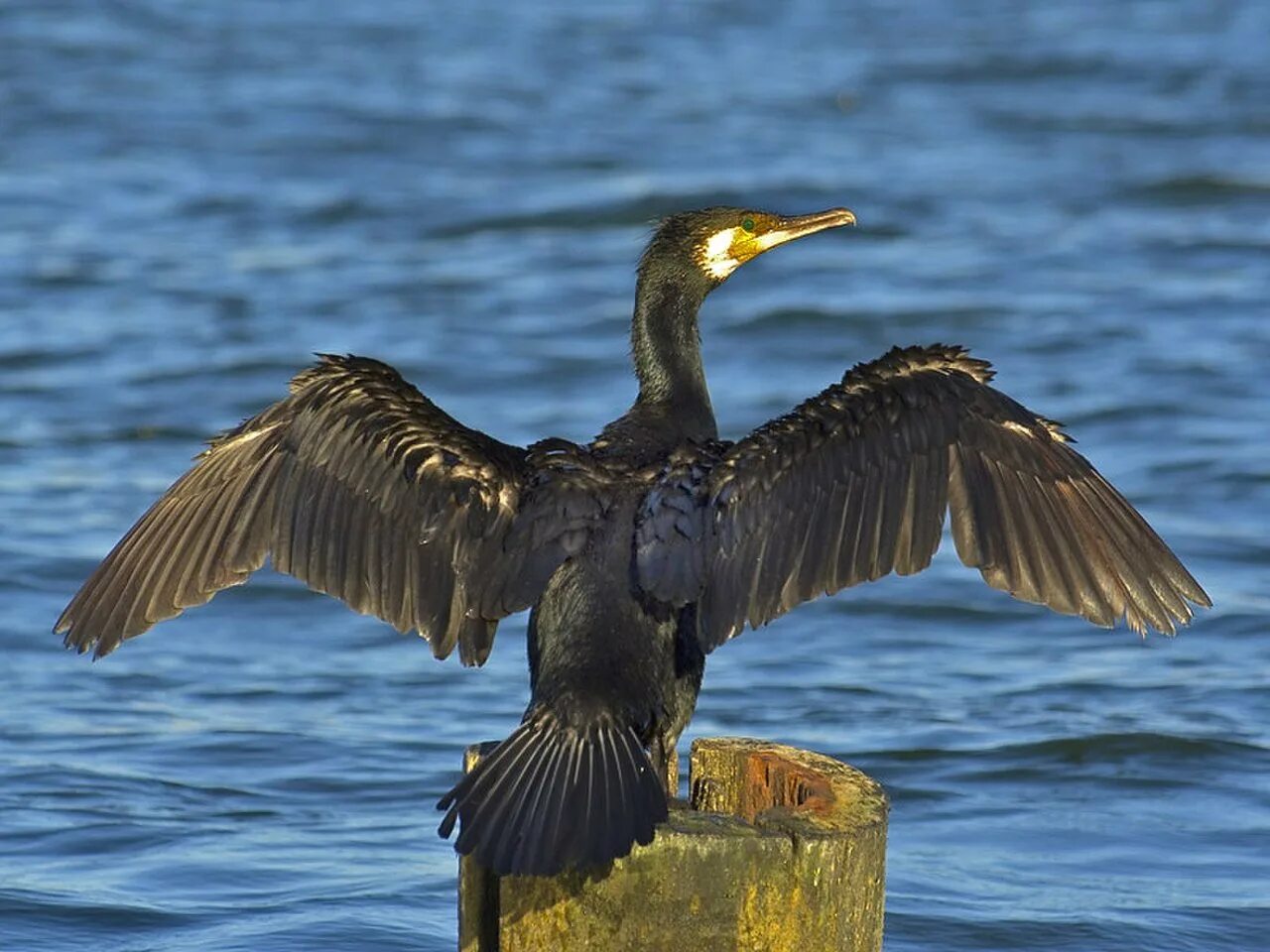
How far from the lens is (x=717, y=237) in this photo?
6.49 metres

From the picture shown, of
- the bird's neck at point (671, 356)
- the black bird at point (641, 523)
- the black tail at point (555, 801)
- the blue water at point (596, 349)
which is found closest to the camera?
the black tail at point (555, 801)

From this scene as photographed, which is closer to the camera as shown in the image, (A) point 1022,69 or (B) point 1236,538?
(B) point 1236,538

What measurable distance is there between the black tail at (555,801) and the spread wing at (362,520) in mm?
635

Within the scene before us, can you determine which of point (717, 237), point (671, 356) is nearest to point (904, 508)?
point (671, 356)

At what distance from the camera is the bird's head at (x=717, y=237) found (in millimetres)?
6430

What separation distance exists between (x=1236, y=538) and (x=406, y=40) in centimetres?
1196

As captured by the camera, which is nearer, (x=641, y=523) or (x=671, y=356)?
(x=641, y=523)

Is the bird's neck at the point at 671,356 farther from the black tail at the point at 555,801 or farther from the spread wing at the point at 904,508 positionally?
the black tail at the point at 555,801

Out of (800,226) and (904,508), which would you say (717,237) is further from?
(904,508)

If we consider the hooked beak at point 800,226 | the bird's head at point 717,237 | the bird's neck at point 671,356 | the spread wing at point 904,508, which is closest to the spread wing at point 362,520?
the spread wing at point 904,508

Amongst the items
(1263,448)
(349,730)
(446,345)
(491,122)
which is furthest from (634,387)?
(491,122)

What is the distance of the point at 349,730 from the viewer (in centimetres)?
852

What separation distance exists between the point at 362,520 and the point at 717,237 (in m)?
1.38

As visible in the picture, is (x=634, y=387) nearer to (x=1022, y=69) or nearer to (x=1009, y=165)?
(x=1009, y=165)
